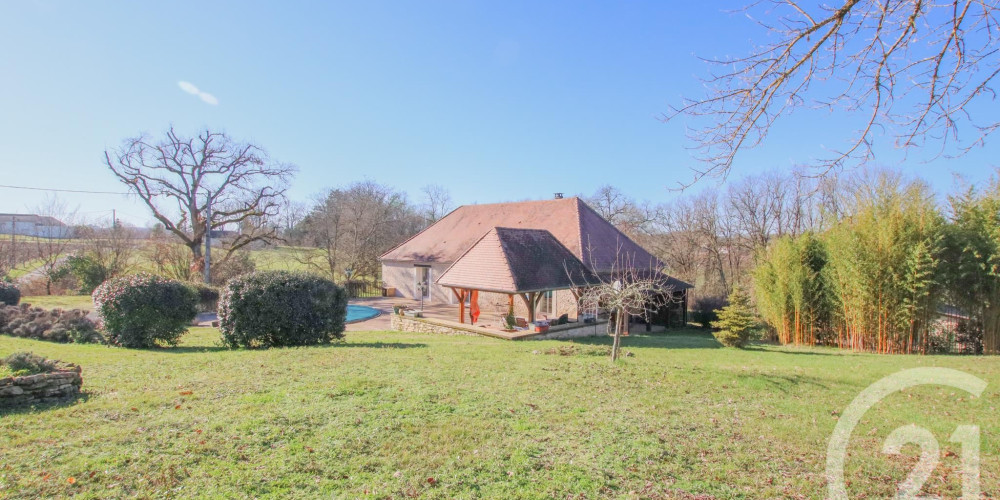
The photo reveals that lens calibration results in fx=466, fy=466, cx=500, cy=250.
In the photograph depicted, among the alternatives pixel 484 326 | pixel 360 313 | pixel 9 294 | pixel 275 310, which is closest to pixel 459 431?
pixel 275 310

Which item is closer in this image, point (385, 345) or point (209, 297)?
point (385, 345)

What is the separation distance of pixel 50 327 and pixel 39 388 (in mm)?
8748

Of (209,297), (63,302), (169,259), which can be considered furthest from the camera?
(169,259)

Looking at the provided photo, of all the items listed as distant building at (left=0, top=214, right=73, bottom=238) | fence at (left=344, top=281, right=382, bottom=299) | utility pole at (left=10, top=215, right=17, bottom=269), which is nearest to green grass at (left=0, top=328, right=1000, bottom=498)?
fence at (left=344, top=281, right=382, bottom=299)

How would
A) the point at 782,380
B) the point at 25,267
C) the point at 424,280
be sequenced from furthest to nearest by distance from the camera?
1. the point at 25,267
2. the point at 424,280
3. the point at 782,380

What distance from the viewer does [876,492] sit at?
373 cm

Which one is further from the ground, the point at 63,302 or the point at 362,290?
the point at 362,290

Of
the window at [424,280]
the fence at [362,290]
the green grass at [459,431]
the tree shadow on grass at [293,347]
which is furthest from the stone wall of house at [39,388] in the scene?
the fence at [362,290]

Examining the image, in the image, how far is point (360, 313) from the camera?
22547 mm

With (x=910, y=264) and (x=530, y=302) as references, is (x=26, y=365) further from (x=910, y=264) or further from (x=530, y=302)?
(x=910, y=264)

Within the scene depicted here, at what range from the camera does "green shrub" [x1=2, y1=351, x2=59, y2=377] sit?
5.77 meters

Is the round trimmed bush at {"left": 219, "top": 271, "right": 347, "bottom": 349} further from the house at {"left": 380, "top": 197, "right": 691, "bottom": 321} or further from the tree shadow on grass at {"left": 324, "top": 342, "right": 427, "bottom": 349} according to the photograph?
the house at {"left": 380, "top": 197, "right": 691, "bottom": 321}

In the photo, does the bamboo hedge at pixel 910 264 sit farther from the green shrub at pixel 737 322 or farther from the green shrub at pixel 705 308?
the green shrub at pixel 705 308

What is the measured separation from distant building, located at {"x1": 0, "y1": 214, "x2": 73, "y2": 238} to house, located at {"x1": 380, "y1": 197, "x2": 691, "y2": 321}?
2074cm
